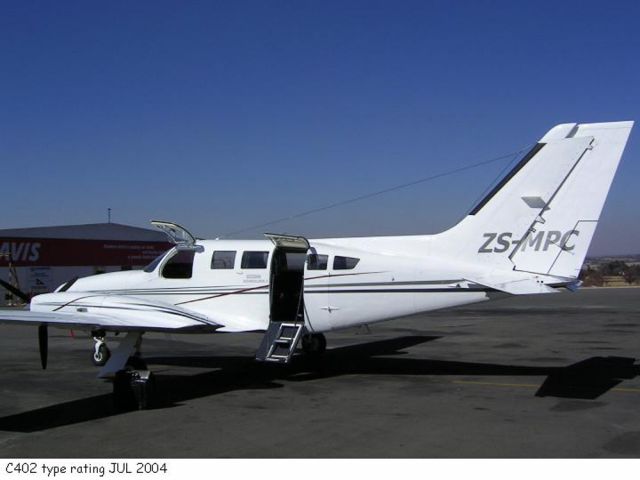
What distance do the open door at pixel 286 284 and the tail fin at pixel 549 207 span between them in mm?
2775

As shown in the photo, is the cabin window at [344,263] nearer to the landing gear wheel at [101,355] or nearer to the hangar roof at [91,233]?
the landing gear wheel at [101,355]

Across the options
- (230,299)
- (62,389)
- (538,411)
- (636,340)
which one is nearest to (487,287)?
(538,411)

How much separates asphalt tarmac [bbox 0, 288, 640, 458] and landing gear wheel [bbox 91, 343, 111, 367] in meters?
0.24

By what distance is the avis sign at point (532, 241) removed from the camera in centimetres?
→ 1097

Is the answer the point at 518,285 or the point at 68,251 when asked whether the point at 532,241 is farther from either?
the point at 68,251

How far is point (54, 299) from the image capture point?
12.3 metres

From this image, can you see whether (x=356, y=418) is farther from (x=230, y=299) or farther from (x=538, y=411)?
(x=230, y=299)

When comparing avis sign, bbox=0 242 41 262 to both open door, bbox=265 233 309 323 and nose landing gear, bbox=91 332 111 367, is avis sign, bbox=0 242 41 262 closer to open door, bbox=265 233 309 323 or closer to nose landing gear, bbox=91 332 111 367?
nose landing gear, bbox=91 332 111 367

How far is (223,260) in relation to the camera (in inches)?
506

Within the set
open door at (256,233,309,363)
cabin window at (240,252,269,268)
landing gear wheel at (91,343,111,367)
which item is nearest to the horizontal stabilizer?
open door at (256,233,309,363)

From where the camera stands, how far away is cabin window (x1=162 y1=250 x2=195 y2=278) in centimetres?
1302

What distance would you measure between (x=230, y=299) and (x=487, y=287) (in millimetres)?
4751

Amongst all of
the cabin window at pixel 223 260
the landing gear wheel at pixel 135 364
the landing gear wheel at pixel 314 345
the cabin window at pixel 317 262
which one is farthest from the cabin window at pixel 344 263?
the landing gear wheel at pixel 135 364

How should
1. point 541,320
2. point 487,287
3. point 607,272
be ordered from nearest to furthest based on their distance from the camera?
1. point 487,287
2. point 541,320
3. point 607,272
